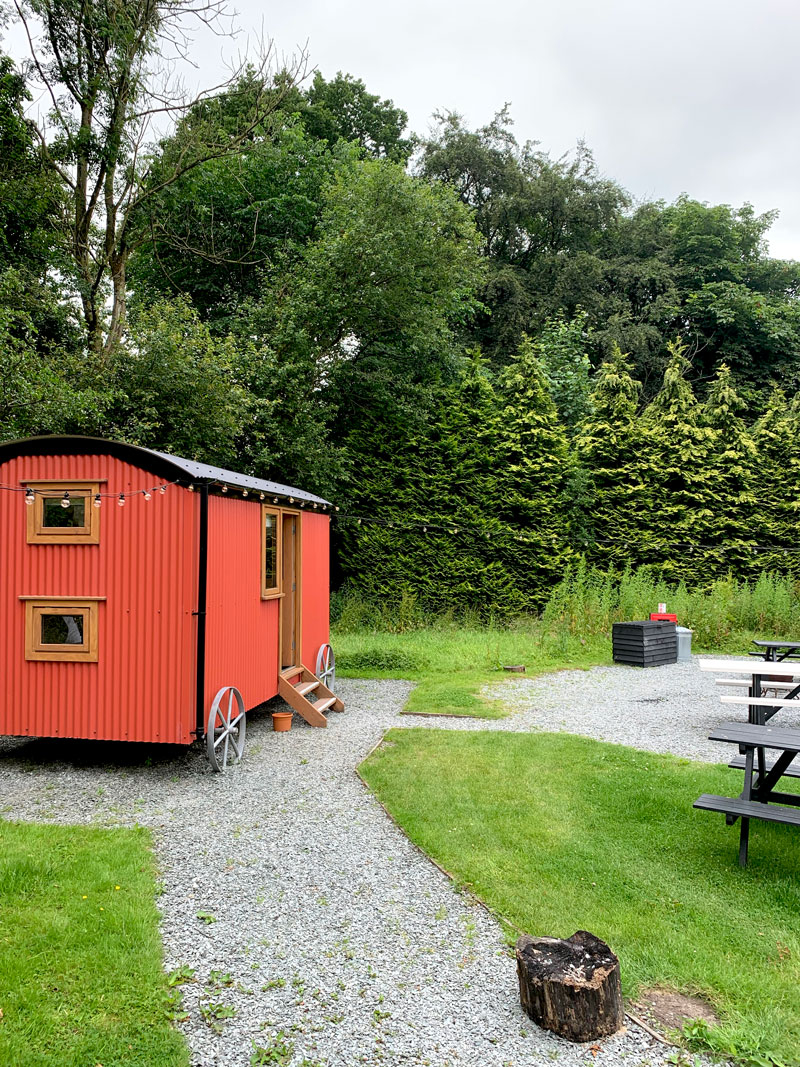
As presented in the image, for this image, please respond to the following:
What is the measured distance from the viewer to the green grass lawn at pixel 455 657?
810cm

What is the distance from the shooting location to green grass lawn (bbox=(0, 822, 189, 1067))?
2.33 metres

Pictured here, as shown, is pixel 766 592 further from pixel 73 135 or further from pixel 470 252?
pixel 73 135

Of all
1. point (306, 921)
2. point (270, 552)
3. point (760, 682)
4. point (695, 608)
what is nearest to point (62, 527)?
point (270, 552)

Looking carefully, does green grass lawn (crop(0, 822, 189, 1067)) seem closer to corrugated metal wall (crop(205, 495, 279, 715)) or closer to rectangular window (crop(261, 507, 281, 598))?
corrugated metal wall (crop(205, 495, 279, 715))

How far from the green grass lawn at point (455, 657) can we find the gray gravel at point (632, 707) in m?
0.42

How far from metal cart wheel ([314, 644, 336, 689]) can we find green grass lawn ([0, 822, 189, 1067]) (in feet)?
13.5

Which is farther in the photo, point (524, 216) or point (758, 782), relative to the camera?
point (524, 216)

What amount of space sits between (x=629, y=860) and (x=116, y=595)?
398cm

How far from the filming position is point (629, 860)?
381 centimetres

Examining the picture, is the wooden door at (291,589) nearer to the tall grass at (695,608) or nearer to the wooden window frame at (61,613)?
the wooden window frame at (61,613)

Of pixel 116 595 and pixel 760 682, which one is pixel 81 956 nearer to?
pixel 116 595

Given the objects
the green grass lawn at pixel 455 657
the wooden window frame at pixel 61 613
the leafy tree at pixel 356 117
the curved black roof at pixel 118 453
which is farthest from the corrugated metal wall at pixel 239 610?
the leafy tree at pixel 356 117

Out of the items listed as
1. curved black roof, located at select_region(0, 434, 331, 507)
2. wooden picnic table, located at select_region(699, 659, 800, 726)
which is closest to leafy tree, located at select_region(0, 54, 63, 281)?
curved black roof, located at select_region(0, 434, 331, 507)

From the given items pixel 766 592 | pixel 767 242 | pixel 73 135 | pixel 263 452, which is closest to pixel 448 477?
pixel 263 452
